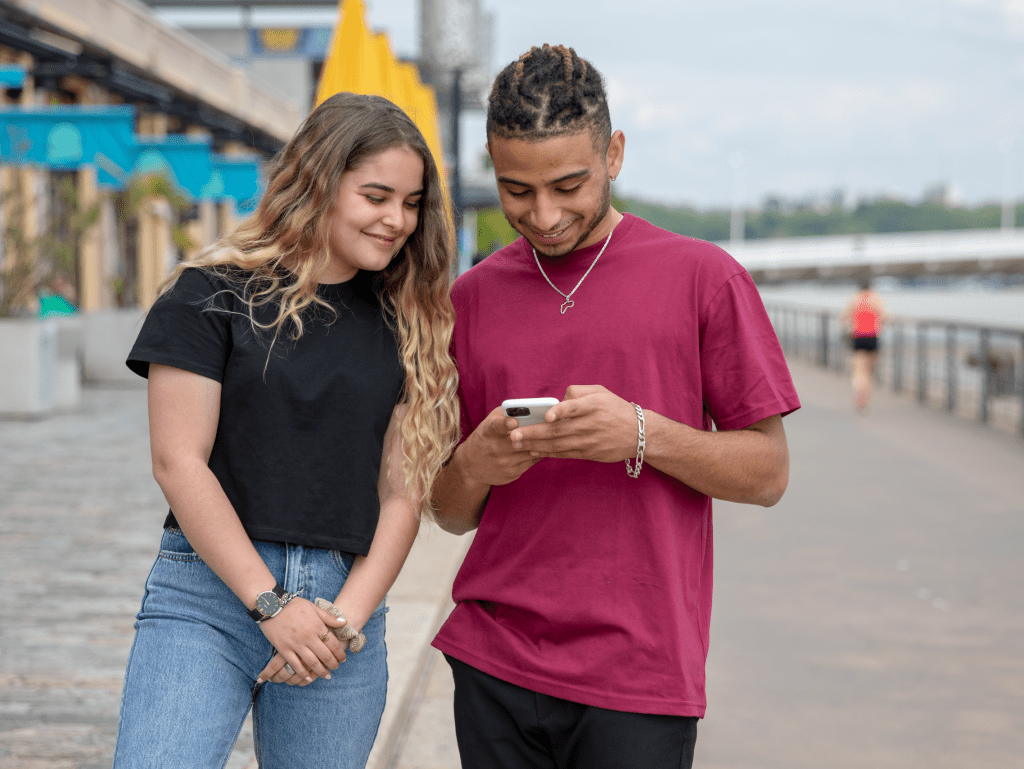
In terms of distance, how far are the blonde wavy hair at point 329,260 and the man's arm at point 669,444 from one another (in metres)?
0.37

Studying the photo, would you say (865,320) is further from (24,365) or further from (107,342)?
(24,365)

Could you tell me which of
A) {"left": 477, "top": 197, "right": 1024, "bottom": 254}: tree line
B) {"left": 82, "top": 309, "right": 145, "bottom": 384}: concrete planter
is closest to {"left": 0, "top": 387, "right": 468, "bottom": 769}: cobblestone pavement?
{"left": 82, "top": 309, "right": 145, "bottom": 384}: concrete planter

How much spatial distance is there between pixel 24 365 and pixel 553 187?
11.6 metres

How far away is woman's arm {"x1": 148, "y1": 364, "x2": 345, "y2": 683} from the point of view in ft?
6.53

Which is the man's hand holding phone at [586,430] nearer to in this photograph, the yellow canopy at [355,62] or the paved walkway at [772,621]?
the paved walkway at [772,621]

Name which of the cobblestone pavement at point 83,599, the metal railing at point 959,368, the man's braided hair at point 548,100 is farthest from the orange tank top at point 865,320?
the man's braided hair at point 548,100

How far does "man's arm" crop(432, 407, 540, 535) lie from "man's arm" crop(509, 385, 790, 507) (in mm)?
56

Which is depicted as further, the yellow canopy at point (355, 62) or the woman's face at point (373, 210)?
the yellow canopy at point (355, 62)

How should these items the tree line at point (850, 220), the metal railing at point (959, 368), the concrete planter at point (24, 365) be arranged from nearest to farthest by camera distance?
the concrete planter at point (24, 365), the metal railing at point (959, 368), the tree line at point (850, 220)

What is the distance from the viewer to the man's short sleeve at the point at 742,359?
1.95 meters

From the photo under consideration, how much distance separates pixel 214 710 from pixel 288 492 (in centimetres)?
41

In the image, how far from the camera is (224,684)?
202 centimetres

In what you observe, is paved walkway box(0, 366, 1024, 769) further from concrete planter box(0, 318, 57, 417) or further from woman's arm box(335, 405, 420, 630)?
concrete planter box(0, 318, 57, 417)

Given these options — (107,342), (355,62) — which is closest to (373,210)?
(355,62)
